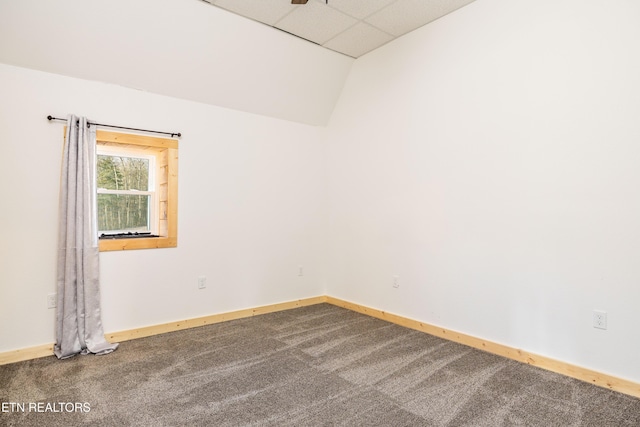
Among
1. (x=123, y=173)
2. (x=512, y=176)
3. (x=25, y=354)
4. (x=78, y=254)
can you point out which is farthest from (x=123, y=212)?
(x=512, y=176)

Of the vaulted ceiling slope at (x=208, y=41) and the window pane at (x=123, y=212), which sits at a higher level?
the vaulted ceiling slope at (x=208, y=41)

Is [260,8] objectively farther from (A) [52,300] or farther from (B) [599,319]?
(B) [599,319]

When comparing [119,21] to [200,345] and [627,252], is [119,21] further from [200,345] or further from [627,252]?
[627,252]

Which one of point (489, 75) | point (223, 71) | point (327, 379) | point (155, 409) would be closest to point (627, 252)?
point (489, 75)

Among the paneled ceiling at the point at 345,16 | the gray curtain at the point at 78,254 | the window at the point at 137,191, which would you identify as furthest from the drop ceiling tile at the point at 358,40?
the gray curtain at the point at 78,254

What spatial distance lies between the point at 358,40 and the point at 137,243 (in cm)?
305

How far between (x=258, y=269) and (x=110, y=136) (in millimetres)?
2047

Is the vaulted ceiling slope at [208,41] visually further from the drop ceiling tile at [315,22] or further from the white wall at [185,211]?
the white wall at [185,211]

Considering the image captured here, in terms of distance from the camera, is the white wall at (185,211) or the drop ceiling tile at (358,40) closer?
the white wall at (185,211)

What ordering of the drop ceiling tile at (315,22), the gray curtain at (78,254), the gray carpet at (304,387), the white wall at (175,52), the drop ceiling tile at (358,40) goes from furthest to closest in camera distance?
the drop ceiling tile at (358,40) < the drop ceiling tile at (315,22) < the gray curtain at (78,254) < the white wall at (175,52) < the gray carpet at (304,387)

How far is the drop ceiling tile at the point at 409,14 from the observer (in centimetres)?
314

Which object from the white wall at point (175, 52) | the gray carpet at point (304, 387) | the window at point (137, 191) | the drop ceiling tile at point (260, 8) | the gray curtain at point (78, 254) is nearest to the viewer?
the gray carpet at point (304, 387)

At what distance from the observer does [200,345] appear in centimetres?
318

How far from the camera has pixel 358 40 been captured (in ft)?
→ 12.5
